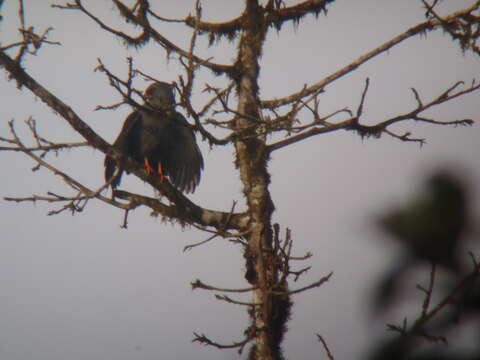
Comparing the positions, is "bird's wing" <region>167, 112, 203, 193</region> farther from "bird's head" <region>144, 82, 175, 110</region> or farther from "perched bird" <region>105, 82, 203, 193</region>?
"bird's head" <region>144, 82, 175, 110</region>

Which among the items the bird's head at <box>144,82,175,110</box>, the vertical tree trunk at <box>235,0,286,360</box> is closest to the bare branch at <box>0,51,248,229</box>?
the vertical tree trunk at <box>235,0,286,360</box>

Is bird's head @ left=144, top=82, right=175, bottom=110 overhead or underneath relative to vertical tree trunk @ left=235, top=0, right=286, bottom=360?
overhead

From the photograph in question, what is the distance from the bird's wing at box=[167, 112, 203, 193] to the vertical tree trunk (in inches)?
49.1

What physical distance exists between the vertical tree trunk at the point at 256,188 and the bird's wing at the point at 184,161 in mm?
1248

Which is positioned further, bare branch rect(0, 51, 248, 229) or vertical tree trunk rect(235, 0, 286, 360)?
bare branch rect(0, 51, 248, 229)

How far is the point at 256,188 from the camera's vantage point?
3.56 m

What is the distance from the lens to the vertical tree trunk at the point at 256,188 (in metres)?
3.03

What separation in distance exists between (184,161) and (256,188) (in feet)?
6.01

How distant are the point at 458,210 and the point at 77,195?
3.29 m

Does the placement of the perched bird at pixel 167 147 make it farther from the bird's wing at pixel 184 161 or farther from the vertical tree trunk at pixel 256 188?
the vertical tree trunk at pixel 256 188

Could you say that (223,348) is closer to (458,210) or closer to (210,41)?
(458,210)

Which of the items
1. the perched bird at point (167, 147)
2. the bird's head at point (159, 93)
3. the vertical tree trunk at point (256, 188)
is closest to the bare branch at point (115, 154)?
the vertical tree trunk at point (256, 188)

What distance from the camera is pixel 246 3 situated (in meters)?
4.43

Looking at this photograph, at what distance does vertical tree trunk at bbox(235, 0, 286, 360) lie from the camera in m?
3.03
